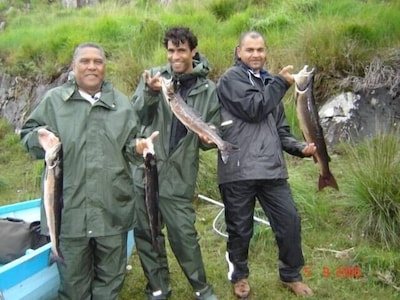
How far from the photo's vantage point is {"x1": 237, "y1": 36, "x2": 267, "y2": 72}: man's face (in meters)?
4.22

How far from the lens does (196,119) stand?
3.75 m

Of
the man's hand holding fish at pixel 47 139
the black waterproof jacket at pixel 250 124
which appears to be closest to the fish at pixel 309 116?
the black waterproof jacket at pixel 250 124

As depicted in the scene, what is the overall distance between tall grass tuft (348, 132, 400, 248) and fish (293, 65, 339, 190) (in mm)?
1124

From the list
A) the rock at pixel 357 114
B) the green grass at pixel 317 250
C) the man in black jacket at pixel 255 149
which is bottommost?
the green grass at pixel 317 250

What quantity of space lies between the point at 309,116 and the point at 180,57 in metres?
1.06

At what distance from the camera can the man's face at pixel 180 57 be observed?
4117 mm

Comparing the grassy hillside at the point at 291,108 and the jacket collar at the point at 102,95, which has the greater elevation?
the jacket collar at the point at 102,95

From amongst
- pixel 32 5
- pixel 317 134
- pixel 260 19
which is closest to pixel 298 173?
pixel 317 134

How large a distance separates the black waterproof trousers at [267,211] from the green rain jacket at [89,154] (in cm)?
90

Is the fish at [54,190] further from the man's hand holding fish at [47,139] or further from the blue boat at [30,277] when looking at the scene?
the blue boat at [30,277]

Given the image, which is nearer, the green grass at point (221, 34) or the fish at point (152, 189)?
the fish at point (152, 189)

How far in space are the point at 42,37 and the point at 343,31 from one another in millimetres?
6698

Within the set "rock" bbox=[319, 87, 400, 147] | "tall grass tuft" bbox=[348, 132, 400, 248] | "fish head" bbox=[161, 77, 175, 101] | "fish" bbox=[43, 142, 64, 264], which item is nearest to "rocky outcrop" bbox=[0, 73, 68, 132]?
"rock" bbox=[319, 87, 400, 147]

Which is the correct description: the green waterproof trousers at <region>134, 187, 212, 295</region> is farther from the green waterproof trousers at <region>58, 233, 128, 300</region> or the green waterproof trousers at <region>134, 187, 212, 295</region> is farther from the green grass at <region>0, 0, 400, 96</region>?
the green grass at <region>0, 0, 400, 96</region>
